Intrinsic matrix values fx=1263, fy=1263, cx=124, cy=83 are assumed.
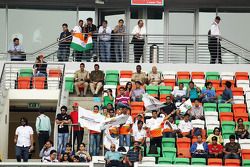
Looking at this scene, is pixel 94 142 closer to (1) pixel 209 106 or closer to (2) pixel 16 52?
(1) pixel 209 106

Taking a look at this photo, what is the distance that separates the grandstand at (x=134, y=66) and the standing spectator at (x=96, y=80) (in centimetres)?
20

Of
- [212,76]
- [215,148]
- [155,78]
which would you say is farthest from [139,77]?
[215,148]

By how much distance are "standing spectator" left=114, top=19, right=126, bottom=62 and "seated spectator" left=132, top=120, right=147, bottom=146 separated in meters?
6.98

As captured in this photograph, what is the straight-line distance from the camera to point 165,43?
42.4 meters

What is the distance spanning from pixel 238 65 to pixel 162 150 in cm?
755

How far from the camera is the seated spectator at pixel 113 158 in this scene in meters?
31.6

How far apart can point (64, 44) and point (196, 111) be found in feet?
21.6

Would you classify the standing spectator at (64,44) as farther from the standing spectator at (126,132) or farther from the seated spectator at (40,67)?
the standing spectator at (126,132)

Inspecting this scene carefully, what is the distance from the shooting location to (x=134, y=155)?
1265 inches

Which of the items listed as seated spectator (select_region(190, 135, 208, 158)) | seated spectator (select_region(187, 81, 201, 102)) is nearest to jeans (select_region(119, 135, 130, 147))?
seated spectator (select_region(190, 135, 208, 158))

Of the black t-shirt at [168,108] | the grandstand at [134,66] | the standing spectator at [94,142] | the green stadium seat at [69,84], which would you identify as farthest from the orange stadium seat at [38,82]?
the black t-shirt at [168,108]

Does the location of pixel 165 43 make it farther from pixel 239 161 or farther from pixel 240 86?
pixel 239 161

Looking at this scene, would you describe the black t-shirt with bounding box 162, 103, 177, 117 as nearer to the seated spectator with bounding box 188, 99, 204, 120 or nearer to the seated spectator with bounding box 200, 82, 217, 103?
the seated spectator with bounding box 188, 99, 204, 120

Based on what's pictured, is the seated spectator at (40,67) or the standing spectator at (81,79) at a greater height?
the seated spectator at (40,67)
